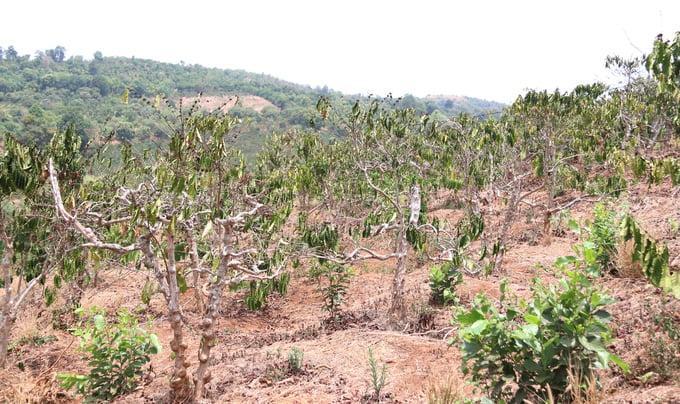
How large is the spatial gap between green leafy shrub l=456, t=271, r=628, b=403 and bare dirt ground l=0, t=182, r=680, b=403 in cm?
38

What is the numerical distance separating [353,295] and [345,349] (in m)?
3.99

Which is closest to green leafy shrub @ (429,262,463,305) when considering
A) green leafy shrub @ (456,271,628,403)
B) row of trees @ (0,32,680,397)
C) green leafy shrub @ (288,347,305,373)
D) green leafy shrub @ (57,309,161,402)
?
row of trees @ (0,32,680,397)

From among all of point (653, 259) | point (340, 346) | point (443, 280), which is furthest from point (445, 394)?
point (443, 280)

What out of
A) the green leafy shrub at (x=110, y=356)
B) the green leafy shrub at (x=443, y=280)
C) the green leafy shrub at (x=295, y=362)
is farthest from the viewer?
Answer: the green leafy shrub at (x=443, y=280)

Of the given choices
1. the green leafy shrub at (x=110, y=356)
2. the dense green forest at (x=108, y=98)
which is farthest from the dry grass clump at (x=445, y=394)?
the dense green forest at (x=108, y=98)

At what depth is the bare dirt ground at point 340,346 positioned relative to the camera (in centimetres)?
418

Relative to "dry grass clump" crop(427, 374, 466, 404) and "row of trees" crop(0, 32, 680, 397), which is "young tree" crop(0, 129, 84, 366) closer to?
"row of trees" crop(0, 32, 680, 397)

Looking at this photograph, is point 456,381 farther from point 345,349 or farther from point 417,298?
point 417,298

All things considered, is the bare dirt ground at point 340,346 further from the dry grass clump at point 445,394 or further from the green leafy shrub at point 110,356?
the green leafy shrub at point 110,356

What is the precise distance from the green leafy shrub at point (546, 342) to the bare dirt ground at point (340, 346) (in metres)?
0.38

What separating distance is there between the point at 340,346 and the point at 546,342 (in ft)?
11.9

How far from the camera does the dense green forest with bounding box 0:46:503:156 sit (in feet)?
129

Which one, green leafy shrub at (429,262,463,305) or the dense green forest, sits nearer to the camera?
green leafy shrub at (429,262,463,305)

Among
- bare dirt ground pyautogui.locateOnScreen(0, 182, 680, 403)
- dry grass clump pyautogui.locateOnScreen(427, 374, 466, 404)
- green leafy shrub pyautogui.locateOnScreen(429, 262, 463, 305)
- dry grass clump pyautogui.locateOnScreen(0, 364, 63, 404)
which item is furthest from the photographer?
green leafy shrub pyautogui.locateOnScreen(429, 262, 463, 305)
